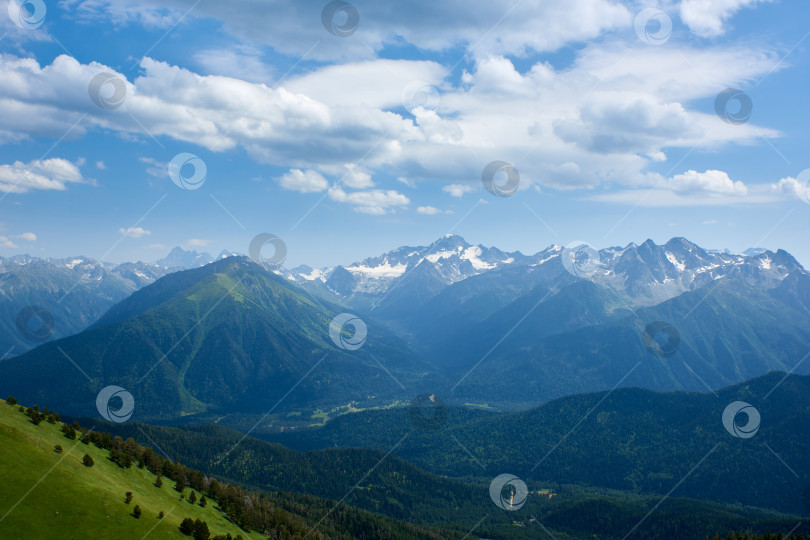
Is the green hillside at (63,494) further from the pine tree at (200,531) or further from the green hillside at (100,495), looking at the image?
the pine tree at (200,531)

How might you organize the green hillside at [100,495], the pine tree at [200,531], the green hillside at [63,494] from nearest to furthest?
the green hillside at [63,494] < the green hillside at [100,495] < the pine tree at [200,531]

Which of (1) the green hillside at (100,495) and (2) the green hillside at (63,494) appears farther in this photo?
(1) the green hillside at (100,495)

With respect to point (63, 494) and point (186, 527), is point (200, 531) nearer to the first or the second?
point (186, 527)

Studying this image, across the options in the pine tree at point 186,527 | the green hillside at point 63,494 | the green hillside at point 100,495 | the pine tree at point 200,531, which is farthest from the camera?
the pine tree at point 200,531

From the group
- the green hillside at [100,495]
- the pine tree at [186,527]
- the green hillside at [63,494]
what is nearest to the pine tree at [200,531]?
the green hillside at [100,495]

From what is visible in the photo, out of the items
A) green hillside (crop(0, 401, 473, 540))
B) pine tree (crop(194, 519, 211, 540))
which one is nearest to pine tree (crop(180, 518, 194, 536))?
green hillside (crop(0, 401, 473, 540))

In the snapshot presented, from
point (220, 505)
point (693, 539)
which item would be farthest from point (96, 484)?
point (693, 539)

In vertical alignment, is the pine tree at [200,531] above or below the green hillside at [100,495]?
above

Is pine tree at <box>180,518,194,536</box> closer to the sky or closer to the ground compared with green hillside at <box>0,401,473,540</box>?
closer to the sky

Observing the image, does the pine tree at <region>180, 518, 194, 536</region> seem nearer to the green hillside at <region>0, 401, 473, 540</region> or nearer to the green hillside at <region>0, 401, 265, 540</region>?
the green hillside at <region>0, 401, 473, 540</region>

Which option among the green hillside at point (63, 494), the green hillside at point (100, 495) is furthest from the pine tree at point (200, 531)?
the green hillside at point (63, 494)

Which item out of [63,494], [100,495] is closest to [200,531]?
[100,495]
